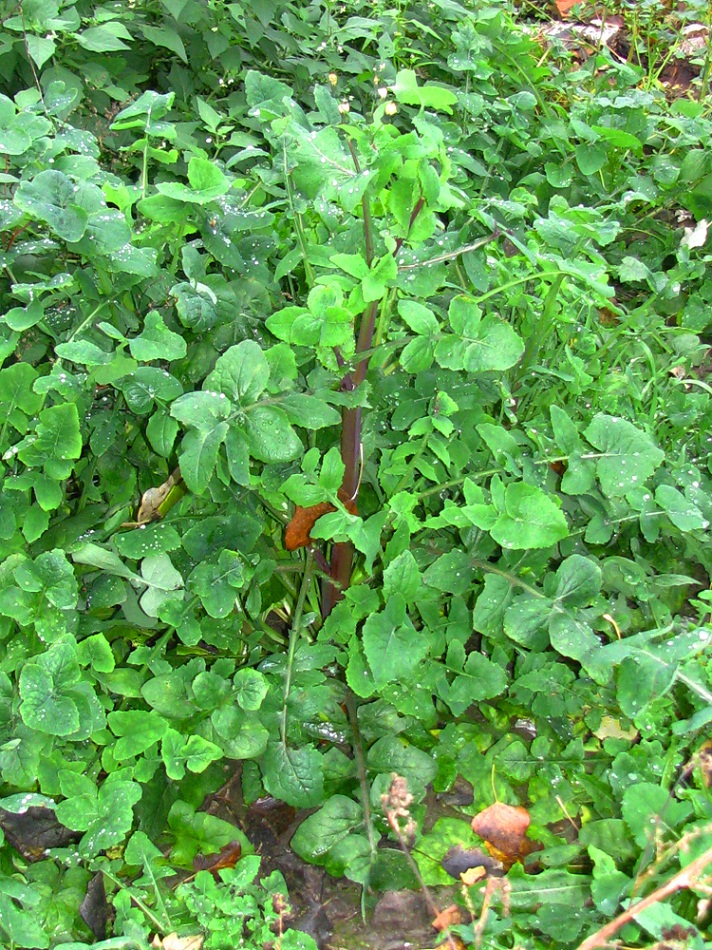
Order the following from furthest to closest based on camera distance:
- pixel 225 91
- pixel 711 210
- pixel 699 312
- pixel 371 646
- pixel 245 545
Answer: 1. pixel 225 91
2. pixel 711 210
3. pixel 699 312
4. pixel 245 545
5. pixel 371 646

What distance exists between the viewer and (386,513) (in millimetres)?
1500

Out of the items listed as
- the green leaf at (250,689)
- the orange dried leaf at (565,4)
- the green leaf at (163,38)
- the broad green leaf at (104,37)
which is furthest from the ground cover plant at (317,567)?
the orange dried leaf at (565,4)

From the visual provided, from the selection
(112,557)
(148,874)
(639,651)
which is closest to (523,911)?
(639,651)

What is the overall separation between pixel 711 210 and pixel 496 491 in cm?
163

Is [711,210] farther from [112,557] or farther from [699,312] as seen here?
[112,557]

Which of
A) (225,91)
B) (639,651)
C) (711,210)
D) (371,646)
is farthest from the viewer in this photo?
(225,91)

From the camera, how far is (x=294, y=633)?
5.14 ft

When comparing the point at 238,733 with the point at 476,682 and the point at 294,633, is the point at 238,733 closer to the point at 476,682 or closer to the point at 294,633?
the point at 294,633

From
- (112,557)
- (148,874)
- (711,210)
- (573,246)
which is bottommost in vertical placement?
(148,874)

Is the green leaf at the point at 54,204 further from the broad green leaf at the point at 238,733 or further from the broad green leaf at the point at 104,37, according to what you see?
the broad green leaf at the point at 104,37

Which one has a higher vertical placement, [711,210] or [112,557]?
[711,210]

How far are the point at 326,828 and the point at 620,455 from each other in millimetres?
820

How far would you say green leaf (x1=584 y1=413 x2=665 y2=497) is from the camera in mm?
1465

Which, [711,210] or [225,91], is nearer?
[711,210]
